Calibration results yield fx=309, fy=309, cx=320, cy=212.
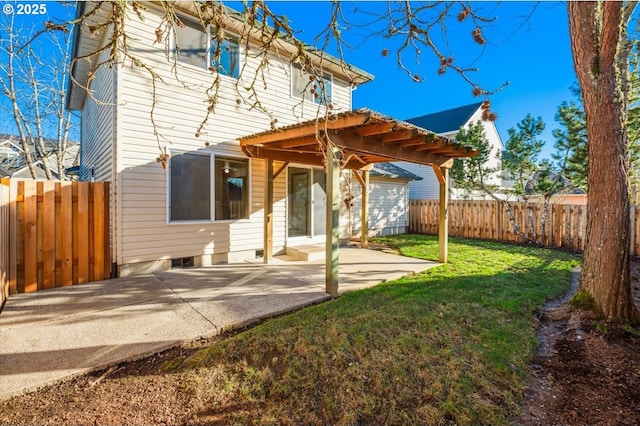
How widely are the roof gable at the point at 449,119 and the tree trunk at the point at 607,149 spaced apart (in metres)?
13.6

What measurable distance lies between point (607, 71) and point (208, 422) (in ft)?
17.0

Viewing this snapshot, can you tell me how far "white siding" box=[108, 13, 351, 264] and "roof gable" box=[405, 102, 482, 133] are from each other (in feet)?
43.6

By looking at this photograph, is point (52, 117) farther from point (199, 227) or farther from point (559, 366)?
point (559, 366)

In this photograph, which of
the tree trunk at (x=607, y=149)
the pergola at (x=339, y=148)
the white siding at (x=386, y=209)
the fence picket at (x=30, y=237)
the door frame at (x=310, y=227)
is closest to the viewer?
the tree trunk at (x=607, y=149)

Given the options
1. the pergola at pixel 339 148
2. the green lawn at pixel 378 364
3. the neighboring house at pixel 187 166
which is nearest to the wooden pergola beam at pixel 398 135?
the pergola at pixel 339 148

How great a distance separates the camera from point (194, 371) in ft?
8.75

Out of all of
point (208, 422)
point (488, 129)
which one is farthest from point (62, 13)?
point (488, 129)

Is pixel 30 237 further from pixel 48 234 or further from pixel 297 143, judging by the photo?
pixel 297 143

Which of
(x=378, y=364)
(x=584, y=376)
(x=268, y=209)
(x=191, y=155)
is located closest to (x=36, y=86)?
(x=191, y=155)

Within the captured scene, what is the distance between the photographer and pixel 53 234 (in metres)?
4.82

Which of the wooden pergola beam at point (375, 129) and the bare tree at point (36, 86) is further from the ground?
the bare tree at point (36, 86)

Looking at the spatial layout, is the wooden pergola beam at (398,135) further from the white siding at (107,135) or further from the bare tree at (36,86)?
the bare tree at (36,86)

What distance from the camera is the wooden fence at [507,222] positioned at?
865 cm

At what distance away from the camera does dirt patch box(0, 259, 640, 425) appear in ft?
7.08
